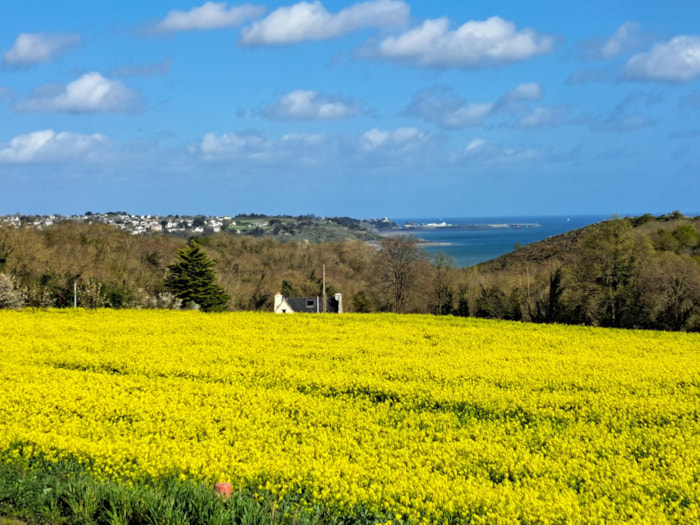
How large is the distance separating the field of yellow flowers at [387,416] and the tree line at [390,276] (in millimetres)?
17197

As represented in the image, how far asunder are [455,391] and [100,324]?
16.5m

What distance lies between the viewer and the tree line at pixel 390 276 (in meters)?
42.2

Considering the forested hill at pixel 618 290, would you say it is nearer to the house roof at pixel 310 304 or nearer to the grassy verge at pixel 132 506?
the house roof at pixel 310 304

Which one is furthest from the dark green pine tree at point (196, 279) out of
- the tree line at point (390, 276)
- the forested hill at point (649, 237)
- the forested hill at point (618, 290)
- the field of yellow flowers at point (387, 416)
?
the forested hill at point (649, 237)

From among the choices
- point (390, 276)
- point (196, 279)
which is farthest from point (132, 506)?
point (390, 276)

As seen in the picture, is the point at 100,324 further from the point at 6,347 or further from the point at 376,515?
the point at 376,515

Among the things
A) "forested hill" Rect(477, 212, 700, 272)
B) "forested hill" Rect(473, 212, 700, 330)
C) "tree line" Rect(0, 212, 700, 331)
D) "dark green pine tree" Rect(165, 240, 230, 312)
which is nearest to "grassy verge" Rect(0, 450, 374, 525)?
"tree line" Rect(0, 212, 700, 331)

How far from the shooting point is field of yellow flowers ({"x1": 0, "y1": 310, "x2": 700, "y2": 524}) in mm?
10312

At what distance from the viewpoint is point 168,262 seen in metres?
76.2

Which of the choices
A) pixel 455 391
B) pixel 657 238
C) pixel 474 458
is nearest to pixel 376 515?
pixel 474 458

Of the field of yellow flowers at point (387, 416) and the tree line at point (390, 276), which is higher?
the tree line at point (390, 276)

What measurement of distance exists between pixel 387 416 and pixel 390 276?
48692 millimetres

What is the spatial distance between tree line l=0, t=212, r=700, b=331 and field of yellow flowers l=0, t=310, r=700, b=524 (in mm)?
17197

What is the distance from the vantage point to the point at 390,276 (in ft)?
208
